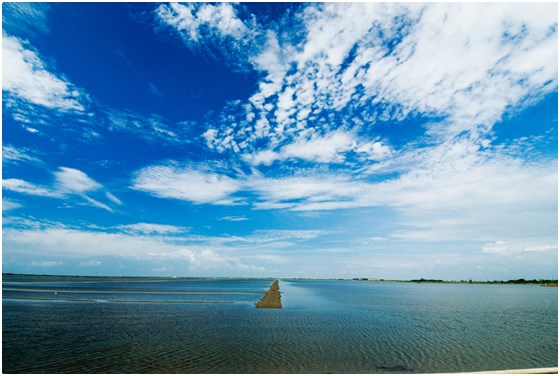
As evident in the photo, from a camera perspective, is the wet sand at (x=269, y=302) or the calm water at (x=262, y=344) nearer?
the calm water at (x=262, y=344)

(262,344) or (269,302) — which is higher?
(269,302)

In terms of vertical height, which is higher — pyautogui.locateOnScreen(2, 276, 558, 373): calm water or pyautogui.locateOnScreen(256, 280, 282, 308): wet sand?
pyautogui.locateOnScreen(256, 280, 282, 308): wet sand

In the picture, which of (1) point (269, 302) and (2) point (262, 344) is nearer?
(2) point (262, 344)

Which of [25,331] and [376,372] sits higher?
[25,331]

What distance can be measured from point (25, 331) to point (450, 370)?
2916 cm

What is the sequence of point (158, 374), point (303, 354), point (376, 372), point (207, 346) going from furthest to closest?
1. point (207, 346)
2. point (303, 354)
3. point (376, 372)
4. point (158, 374)

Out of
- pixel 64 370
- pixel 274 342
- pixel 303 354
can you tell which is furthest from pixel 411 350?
pixel 64 370

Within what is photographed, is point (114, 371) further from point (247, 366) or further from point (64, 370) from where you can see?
point (247, 366)

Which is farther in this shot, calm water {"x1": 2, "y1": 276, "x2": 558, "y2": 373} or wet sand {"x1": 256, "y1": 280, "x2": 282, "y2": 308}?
wet sand {"x1": 256, "y1": 280, "x2": 282, "y2": 308}

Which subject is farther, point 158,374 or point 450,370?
point 450,370

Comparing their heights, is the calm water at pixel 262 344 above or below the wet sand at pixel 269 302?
below

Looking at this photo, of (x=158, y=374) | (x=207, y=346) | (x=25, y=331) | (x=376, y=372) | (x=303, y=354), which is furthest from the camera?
(x=25, y=331)

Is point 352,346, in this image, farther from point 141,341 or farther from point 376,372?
point 141,341

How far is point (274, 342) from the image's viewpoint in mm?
23219
